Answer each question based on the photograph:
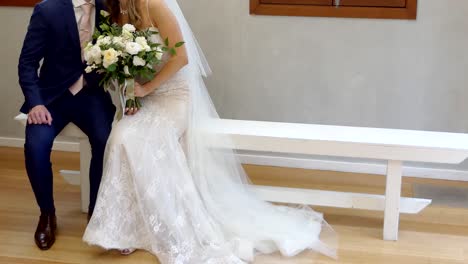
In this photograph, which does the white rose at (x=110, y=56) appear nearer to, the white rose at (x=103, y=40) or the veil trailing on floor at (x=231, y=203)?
the white rose at (x=103, y=40)

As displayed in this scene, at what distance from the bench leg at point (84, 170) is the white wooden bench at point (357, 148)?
0.07 ft

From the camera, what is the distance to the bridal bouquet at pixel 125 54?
317 cm

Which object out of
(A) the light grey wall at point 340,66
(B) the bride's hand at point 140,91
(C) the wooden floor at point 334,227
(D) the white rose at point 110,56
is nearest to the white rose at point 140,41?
(D) the white rose at point 110,56

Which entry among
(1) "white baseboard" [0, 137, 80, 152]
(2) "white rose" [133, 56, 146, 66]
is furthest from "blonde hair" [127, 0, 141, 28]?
(1) "white baseboard" [0, 137, 80, 152]

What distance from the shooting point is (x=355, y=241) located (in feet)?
11.1

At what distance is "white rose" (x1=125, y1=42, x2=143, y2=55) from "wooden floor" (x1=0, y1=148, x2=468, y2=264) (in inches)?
36.3

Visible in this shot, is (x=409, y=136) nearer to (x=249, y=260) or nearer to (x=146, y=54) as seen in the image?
(x=249, y=260)

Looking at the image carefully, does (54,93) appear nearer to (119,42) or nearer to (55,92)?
(55,92)

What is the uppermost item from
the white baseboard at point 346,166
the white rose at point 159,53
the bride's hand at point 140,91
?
the white rose at point 159,53

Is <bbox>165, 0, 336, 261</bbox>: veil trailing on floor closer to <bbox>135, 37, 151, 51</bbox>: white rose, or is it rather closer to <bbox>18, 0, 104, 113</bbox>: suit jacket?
<bbox>135, 37, 151, 51</bbox>: white rose

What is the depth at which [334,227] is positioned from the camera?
139 inches

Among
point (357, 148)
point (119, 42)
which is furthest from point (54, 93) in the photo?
point (357, 148)

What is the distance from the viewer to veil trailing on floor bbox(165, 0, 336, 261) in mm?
3246

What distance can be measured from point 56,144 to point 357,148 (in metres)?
2.24
